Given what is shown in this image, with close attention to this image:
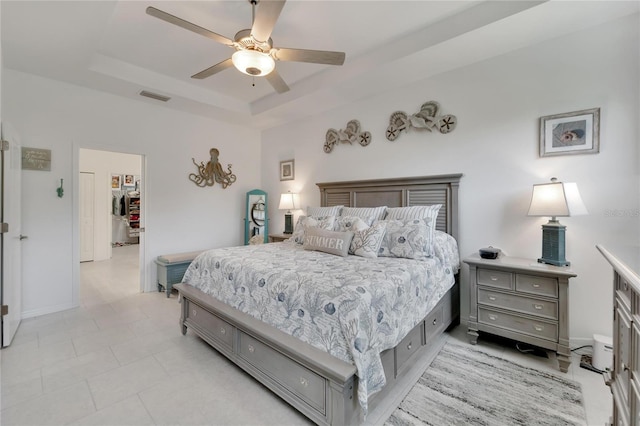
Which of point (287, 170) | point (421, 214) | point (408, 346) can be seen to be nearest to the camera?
point (408, 346)

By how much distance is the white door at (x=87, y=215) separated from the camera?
6.58m

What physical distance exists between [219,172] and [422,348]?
418 cm

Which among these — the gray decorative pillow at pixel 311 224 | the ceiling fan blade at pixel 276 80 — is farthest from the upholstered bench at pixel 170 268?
the ceiling fan blade at pixel 276 80

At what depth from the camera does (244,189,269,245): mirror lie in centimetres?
528

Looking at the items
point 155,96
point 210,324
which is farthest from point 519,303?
point 155,96

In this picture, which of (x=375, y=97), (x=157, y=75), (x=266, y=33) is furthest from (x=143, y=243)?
(x=375, y=97)

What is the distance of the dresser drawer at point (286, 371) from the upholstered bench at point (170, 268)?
94.5 inches

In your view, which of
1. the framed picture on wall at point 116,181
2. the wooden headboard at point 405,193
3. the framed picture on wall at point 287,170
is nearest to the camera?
the wooden headboard at point 405,193

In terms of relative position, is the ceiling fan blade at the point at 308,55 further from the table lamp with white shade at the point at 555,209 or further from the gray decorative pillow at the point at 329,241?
the table lamp with white shade at the point at 555,209

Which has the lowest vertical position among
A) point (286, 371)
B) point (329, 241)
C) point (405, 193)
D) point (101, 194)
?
point (286, 371)

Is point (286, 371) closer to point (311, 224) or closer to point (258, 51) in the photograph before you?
point (311, 224)

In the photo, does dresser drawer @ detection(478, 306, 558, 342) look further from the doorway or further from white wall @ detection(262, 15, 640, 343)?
the doorway

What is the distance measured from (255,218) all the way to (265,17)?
150 inches

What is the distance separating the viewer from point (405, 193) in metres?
3.52
